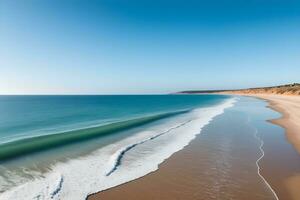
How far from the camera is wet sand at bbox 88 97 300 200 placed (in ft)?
25.2

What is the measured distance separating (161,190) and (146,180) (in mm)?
1132

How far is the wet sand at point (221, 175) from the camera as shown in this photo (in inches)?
303

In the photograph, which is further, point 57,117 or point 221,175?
point 57,117

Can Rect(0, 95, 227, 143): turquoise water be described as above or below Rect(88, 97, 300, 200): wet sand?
below

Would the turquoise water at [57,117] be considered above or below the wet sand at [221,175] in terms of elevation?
below

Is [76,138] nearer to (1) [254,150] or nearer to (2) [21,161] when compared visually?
(2) [21,161]

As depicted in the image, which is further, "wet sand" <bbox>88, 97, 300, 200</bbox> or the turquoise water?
the turquoise water

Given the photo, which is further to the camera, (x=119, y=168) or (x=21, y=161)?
(x=21, y=161)

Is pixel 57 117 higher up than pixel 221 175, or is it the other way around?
pixel 221 175

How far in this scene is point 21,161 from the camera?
1213cm

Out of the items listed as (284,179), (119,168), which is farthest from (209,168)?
(119,168)

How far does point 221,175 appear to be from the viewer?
9.39m

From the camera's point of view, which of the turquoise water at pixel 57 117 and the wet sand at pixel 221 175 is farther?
the turquoise water at pixel 57 117

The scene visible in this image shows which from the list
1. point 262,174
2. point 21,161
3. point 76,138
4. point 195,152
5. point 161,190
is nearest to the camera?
point 161,190
